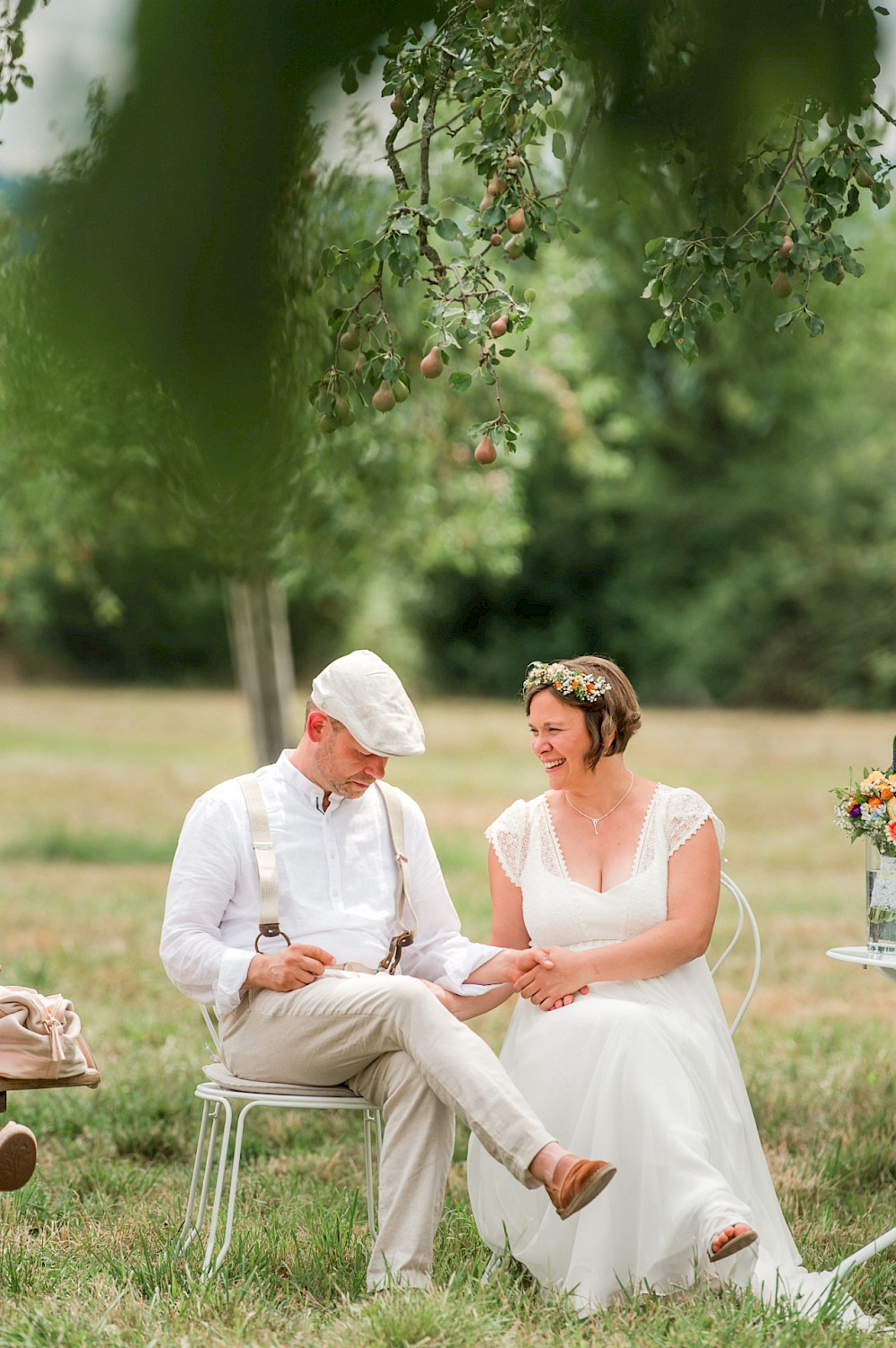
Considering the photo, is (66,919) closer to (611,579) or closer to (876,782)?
(876,782)

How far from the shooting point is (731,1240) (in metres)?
2.43

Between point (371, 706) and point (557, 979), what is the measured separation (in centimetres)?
67

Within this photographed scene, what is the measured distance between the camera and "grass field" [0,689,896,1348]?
2398 millimetres

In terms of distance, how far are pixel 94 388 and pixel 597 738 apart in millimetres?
2412

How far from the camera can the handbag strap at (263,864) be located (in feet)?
9.45

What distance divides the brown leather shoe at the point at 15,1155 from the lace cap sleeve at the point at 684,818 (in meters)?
1.39

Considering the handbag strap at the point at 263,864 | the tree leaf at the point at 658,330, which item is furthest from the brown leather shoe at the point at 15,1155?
the tree leaf at the point at 658,330

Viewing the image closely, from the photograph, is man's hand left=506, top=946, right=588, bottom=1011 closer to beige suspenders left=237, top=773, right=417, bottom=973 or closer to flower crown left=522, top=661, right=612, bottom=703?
beige suspenders left=237, top=773, right=417, bottom=973

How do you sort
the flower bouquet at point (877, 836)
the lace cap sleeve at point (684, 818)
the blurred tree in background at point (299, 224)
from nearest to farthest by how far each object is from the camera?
1. the blurred tree in background at point (299, 224)
2. the flower bouquet at point (877, 836)
3. the lace cap sleeve at point (684, 818)

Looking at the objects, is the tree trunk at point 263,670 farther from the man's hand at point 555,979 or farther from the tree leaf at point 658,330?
the tree leaf at point 658,330

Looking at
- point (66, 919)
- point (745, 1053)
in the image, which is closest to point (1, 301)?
point (745, 1053)

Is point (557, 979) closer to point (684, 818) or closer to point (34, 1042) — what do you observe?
point (684, 818)

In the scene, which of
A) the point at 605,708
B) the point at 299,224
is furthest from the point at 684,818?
the point at 299,224

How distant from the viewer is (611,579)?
2142 centimetres
